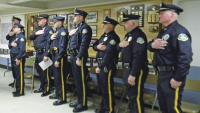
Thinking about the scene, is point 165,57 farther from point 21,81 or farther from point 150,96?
point 21,81

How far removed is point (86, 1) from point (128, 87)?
11.7ft

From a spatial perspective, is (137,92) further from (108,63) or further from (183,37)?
(183,37)

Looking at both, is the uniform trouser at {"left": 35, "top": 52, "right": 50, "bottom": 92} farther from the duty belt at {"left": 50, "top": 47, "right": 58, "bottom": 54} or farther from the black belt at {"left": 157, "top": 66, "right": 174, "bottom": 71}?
the black belt at {"left": 157, "top": 66, "right": 174, "bottom": 71}

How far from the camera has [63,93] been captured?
193 inches

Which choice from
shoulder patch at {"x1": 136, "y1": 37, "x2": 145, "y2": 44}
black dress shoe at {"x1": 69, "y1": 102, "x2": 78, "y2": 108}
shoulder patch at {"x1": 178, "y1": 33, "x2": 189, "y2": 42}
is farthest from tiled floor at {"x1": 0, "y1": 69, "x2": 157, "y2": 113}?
shoulder patch at {"x1": 178, "y1": 33, "x2": 189, "y2": 42}

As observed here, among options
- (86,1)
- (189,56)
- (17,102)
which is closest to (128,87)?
(189,56)

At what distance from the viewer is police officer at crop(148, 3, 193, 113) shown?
2.77 m

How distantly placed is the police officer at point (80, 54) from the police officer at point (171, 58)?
157 cm

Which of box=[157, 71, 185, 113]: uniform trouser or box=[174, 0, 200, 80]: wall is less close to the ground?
box=[174, 0, 200, 80]: wall

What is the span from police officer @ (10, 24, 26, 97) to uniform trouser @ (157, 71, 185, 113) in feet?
10.5

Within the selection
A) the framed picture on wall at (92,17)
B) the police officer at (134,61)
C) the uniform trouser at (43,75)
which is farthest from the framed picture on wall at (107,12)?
the police officer at (134,61)

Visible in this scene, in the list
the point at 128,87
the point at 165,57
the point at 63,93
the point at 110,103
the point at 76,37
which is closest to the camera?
the point at 165,57

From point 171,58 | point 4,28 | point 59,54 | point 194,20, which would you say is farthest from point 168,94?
point 4,28

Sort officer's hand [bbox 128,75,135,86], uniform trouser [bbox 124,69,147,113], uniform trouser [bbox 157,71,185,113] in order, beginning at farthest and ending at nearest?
uniform trouser [bbox 124,69,147,113], officer's hand [bbox 128,75,135,86], uniform trouser [bbox 157,71,185,113]
